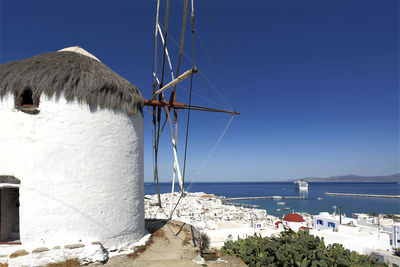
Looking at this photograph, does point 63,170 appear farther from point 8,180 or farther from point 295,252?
point 295,252

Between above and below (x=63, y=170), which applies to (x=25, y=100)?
above

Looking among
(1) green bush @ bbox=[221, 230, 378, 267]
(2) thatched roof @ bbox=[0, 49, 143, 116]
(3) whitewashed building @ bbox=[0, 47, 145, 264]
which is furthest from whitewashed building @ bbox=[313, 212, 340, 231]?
(2) thatched roof @ bbox=[0, 49, 143, 116]

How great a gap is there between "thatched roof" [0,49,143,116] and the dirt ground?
3659mm

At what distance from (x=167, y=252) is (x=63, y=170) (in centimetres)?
342

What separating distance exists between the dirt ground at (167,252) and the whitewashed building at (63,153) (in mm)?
662

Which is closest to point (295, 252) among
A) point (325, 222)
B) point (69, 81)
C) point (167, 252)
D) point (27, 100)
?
point (167, 252)

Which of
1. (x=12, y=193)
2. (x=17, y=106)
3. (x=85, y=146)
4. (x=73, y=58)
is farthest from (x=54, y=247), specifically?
(x=73, y=58)

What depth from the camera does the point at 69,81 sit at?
18.1 feet

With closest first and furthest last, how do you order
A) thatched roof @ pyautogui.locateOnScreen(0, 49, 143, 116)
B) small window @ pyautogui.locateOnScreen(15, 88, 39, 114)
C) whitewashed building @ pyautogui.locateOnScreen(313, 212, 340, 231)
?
small window @ pyautogui.locateOnScreen(15, 88, 39, 114) < thatched roof @ pyautogui.locateOnScreen(0, 49, 143, 116) < whitewashed building @ pyautogui.locateOnScreen(313, 212, 340, 231)

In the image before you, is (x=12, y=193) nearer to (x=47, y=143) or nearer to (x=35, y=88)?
(x=47, y=143)

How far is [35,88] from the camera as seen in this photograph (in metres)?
5.38

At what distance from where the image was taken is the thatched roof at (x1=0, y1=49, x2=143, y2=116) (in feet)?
17.8

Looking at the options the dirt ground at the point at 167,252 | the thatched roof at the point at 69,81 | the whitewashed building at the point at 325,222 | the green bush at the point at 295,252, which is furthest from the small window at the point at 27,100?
the whitewashed building at the point at 325,222

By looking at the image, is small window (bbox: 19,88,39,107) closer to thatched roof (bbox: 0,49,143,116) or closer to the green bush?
thatched roof (bbox: 0,49,143,116)
